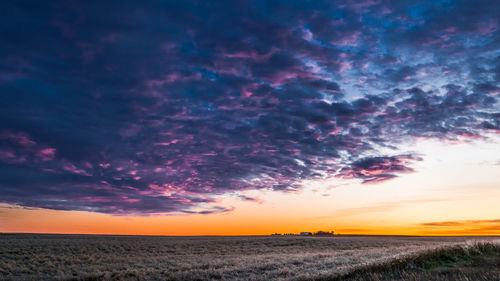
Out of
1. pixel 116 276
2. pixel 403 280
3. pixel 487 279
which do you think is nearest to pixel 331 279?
pixel 403 280

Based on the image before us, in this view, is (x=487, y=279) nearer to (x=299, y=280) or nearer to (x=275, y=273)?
(x=299, y=280)

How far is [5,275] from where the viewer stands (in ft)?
84.5

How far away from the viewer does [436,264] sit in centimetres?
1337

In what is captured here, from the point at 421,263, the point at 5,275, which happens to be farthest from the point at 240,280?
the point at 5,275

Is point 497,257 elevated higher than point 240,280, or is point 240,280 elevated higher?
point 497,257

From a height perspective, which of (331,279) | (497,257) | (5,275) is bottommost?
(5,275)

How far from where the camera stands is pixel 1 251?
42219 mm

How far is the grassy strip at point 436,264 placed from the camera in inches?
463

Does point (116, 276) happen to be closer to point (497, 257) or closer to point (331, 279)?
point (331, 279)

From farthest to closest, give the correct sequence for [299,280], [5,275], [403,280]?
[5,275] < [299,280] < [403,280]

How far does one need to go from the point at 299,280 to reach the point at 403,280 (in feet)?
19.0

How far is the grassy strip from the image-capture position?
1175cm

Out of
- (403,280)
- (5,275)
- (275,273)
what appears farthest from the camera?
(5,275)

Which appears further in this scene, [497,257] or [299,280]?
[299,280]
